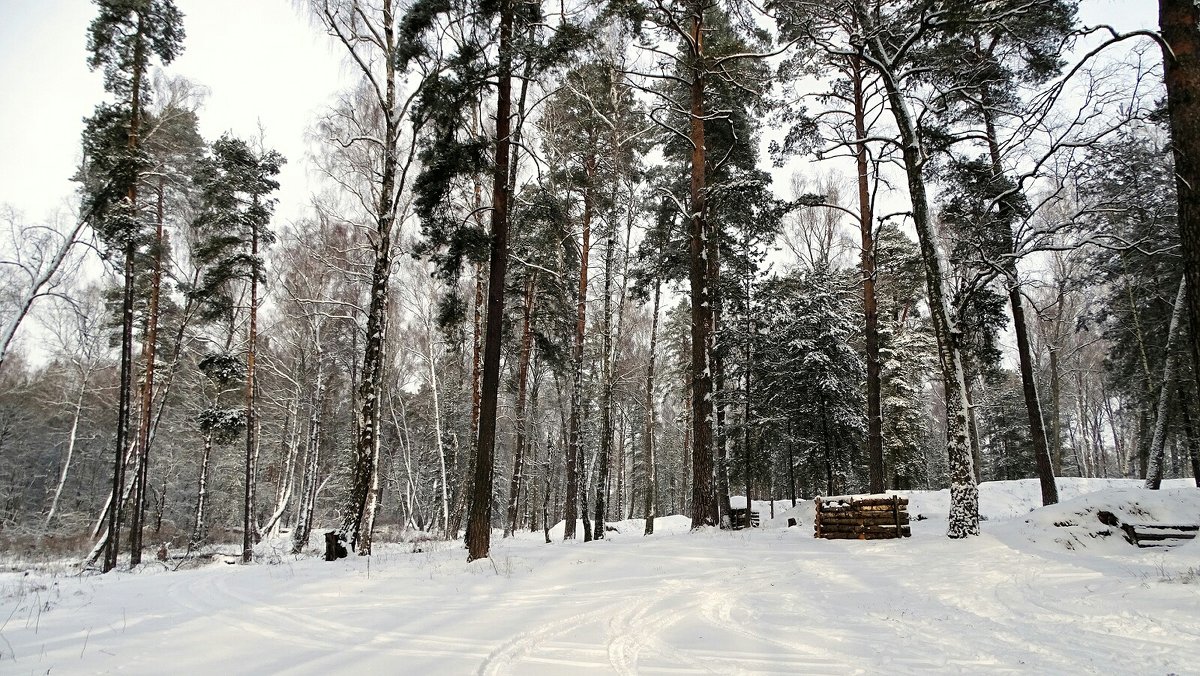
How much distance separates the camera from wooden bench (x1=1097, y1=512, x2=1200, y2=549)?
6766mm

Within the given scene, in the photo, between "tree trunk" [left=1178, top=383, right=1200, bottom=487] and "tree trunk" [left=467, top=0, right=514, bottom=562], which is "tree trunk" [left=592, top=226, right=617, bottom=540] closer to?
"tree trunk" [left=467, top=0, right=514, bottom=562]

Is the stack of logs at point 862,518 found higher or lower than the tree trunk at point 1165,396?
lower

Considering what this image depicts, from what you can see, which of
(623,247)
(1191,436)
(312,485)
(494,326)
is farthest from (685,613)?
(1191,436)

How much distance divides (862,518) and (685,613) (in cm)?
728

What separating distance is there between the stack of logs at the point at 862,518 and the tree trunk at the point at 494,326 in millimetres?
7301

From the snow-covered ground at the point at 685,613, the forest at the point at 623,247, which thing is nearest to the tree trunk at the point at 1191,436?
the forest at the point at 623,247

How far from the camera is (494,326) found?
905 cm

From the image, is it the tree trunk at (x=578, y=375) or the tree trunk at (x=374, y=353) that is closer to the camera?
the tree trunk at (x=374, y=353)

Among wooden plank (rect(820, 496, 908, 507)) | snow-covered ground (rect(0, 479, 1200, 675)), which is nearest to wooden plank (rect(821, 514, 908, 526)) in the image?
wooden plank (rect(820, 496, 908, 507))

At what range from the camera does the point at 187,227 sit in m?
18.5

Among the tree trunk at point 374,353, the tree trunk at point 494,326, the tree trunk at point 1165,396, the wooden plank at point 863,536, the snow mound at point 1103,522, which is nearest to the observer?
the snow mound at point 1103,522

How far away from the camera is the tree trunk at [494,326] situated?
8.70 metres

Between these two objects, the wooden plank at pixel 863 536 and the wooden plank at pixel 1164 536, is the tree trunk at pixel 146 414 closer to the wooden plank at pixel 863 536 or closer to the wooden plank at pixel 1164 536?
the wooden plank at pixel 863 536

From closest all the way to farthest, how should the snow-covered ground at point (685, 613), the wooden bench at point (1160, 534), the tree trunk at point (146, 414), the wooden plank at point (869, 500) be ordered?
1. the snow-covered ground at point (685, 613)
2. the wooden bench at point (1160, 534)
3. the wooden plank at point (869, 500)
4. the tree trunk at point (146, 414)
